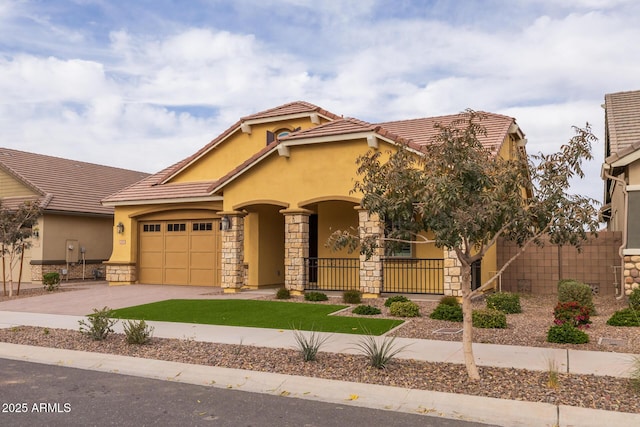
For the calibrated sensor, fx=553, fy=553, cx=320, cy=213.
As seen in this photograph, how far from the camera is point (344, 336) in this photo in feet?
35.5

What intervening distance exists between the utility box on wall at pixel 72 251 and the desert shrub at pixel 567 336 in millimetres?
21474

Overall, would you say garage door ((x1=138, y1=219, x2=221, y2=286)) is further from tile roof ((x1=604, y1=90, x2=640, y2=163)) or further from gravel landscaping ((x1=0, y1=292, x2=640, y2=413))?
tile roof ((x1=604, y1=90, x2=640, y2=163))

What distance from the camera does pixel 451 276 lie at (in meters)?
15.4

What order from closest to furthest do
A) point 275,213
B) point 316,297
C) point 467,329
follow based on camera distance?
1. point 467,329
2. point 316,297
3. point 275,213

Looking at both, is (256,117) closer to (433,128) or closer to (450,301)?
(433,128)

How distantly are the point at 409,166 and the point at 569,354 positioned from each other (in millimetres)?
4132

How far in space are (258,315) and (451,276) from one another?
5.53 meters

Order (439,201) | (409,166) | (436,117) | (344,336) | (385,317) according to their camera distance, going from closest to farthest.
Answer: (439,201), (409,166), (344,336), (385,317), (436,117)

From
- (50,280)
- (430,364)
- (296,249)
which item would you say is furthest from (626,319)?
(50,280)

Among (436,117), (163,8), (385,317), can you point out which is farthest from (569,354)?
(436,117)

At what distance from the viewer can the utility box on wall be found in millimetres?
24938

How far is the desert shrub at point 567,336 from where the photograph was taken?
32.1 feet

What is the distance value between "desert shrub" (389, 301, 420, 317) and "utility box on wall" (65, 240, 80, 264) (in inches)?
690

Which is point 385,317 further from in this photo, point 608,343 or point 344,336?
point 608,343
